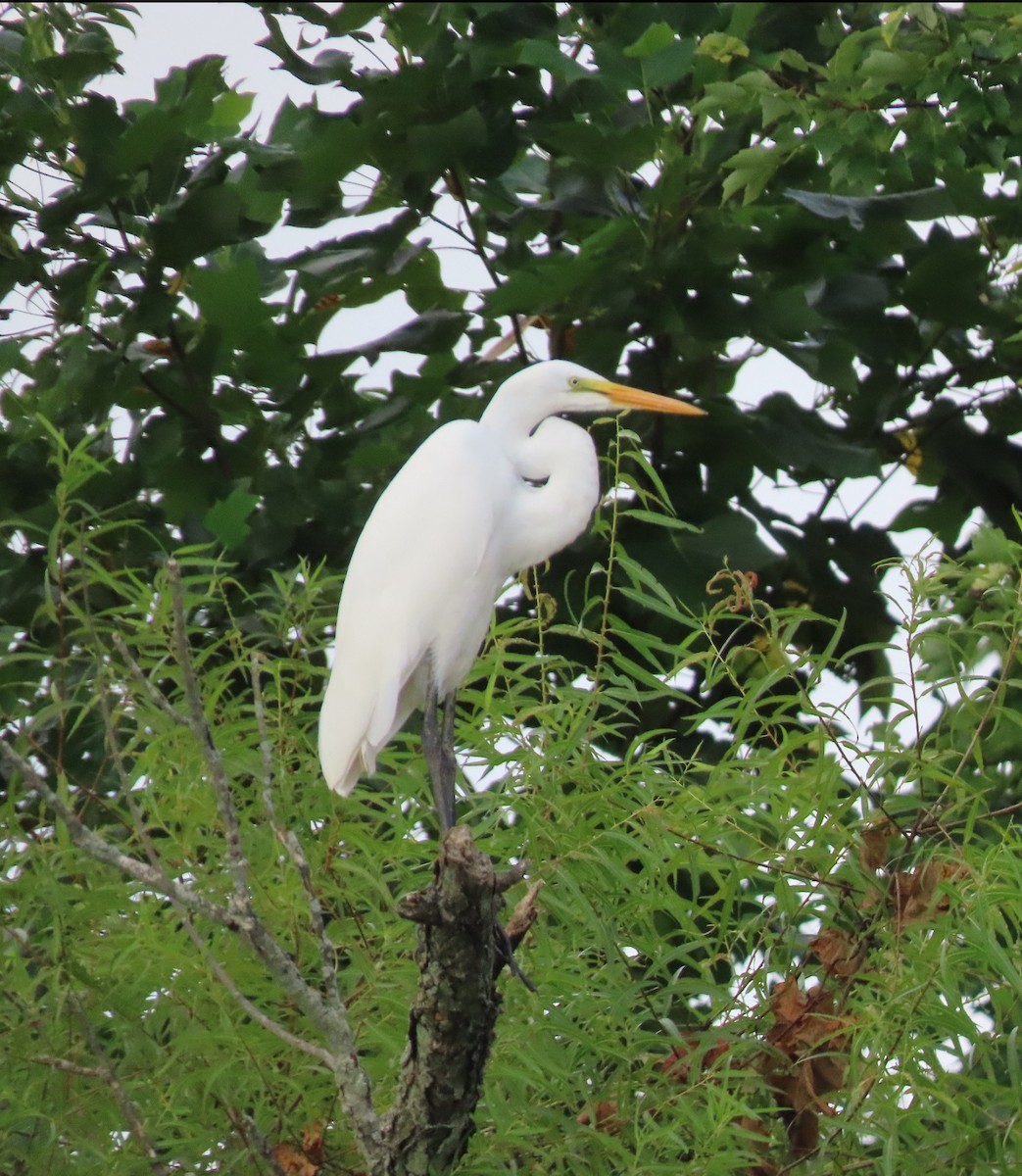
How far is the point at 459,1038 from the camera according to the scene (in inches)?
51.6

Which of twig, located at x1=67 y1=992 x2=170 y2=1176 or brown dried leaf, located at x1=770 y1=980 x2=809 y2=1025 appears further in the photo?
brown dried leaf, located at x1=770 y1=980 x2=809 y2=1025

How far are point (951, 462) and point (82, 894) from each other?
1.59 m

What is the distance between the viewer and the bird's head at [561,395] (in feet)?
6.25

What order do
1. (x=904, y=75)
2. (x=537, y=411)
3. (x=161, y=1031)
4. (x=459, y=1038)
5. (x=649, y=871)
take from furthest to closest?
(x=537, y=411)
(x=904, y=75)
(x=161, y=1031)
(x=649, y=871)
(x=459, y=1038)

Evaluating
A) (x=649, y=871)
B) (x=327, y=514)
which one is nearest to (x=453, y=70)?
(x=327, y=514)

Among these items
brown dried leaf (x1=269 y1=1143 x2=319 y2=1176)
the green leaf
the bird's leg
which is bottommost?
brown dried leaf (x1=269 y1=1143 x2=319 y2=1176)

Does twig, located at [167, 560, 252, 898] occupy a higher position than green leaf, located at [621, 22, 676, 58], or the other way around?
green leaf, located at [621, 22, 676, 58]

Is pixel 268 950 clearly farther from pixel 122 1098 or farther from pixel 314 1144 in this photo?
pixel 314 1144

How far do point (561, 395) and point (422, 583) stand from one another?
268mm

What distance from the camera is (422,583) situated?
1.84 metres

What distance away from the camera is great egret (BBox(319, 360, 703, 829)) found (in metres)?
1.83

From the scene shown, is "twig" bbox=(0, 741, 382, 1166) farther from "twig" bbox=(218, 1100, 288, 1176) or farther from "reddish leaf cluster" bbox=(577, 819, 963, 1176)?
"reddish leaf cluster" bbox=(577, 819, 963, 1176)

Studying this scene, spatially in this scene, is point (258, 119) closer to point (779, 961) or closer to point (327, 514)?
point (327, 514)

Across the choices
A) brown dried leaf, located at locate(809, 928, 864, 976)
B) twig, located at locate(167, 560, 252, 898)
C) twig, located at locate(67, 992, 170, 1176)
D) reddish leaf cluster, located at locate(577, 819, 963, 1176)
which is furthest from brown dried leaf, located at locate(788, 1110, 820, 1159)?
twig, located at locate(167, 560, 252, 898)
